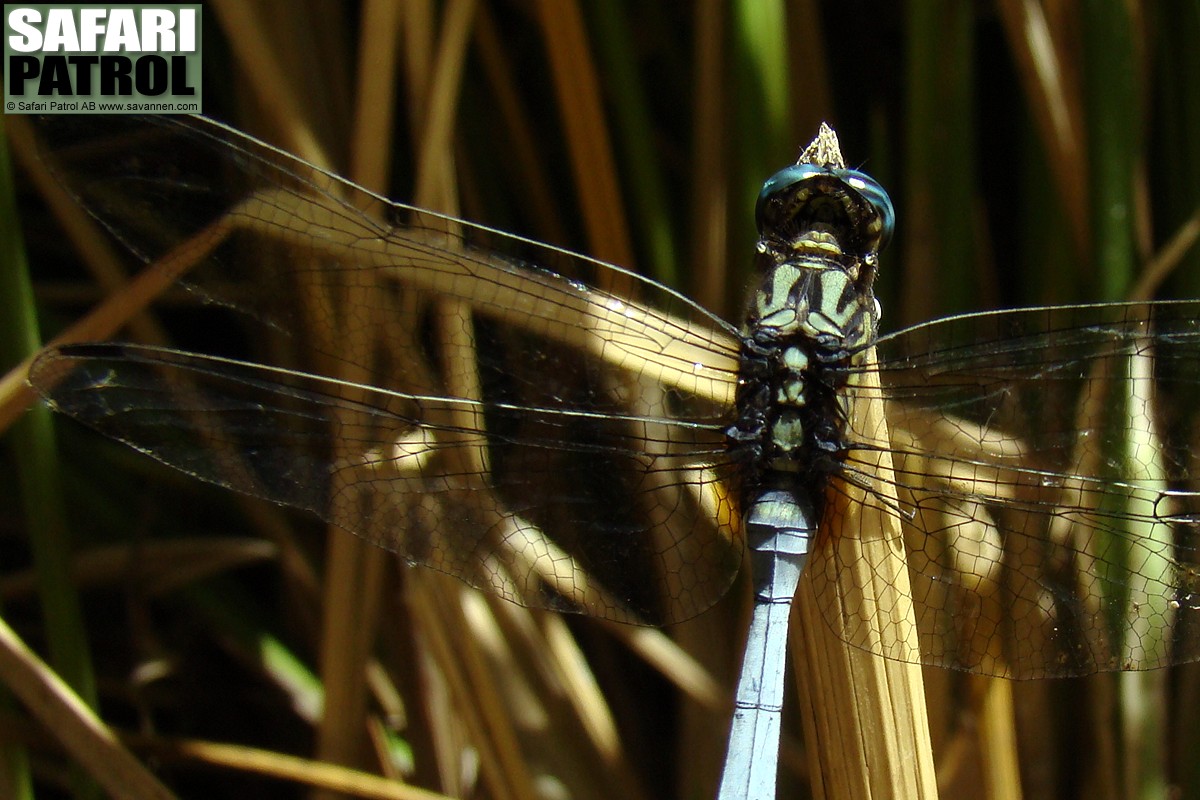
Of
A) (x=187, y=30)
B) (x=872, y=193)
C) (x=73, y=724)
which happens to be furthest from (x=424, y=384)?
(x=187, y=30)

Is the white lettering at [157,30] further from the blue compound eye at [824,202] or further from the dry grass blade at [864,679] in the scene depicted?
the dry grass blade at [864,679]

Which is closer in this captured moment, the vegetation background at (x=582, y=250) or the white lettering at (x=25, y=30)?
the vegetation background at (x=582, y=250)

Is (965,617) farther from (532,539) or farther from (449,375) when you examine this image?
(449,375)

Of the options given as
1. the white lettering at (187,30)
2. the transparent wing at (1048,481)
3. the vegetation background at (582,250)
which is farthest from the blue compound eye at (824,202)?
the white lettering at (187,30)

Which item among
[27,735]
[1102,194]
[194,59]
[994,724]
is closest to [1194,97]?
[1102,194]

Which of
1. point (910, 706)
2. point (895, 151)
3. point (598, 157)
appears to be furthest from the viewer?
point (895, 151)

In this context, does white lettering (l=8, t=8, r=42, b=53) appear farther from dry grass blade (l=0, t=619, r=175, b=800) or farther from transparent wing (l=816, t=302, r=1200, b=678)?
transparent wing (l=816, t=302, r=1200, b=678)
